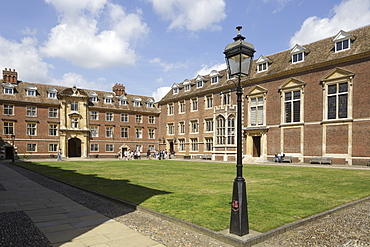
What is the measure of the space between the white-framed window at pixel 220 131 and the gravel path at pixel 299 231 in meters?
26.1

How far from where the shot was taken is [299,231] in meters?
5.77

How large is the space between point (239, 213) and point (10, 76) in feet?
148

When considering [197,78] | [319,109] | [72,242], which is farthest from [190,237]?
[197,78]

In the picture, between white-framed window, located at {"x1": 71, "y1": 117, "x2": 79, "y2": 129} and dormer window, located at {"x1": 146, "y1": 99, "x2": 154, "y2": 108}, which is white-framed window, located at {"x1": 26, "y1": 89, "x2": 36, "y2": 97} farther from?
dormer window, located at {"x1": 146, "y1": 99, "x2": 154, "y2": 108}

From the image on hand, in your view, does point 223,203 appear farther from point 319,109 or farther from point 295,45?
point 295,45

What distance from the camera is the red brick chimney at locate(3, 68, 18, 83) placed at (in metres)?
39.4

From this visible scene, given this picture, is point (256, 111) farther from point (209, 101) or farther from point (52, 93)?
point (52, 93)

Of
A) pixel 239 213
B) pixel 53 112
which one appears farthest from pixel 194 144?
pixel 239 213

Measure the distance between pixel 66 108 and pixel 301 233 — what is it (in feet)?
138

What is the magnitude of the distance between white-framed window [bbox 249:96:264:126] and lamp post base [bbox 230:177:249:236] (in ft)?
91.7

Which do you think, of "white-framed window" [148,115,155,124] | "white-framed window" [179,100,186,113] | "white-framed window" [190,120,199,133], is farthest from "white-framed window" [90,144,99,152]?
"white-framed window" [190,120,199,133]

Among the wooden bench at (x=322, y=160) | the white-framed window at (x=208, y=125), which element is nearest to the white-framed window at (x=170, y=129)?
the white-framed window at (x=208, y=125)

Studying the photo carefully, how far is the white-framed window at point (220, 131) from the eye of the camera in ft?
112

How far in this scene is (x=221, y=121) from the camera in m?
34.5
